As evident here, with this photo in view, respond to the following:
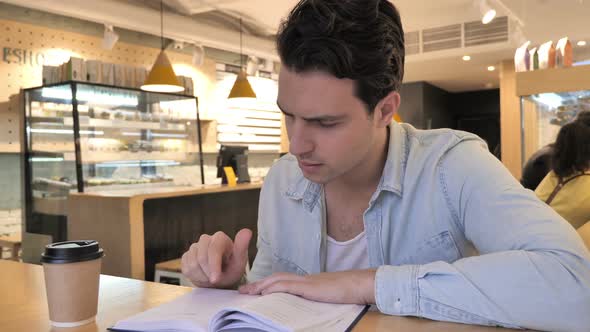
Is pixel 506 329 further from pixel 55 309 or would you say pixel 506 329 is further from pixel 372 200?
pixel 55 309

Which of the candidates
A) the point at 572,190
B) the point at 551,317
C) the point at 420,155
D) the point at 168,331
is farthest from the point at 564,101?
the point at 168,331

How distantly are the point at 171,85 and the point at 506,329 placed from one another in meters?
4.57

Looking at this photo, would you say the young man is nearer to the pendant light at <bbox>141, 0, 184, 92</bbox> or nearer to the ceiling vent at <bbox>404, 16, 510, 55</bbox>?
the pendant light at <bbox>141, 0, 184, 92</bbox>

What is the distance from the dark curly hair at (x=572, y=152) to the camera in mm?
2973

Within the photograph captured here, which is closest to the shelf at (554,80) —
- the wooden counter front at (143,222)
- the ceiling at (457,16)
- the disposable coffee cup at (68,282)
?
the ceiling at (457,16)

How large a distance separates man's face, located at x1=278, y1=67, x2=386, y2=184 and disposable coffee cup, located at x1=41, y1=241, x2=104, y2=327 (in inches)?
19.3

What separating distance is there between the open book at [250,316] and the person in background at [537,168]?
3613 millimetres

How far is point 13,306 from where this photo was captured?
1.01m

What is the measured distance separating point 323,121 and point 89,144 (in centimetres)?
419

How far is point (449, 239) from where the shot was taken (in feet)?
3.98

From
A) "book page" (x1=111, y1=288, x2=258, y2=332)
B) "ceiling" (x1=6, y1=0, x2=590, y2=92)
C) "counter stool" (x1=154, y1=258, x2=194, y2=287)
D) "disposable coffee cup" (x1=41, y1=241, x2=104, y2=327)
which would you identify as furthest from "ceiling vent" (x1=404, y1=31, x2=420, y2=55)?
"disposable coffee cup" (x1=41, y1=241, x2=104, y2=327)

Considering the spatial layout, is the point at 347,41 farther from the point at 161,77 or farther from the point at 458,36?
the point at 458,36

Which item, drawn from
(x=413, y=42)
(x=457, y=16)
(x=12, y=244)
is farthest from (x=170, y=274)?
(x=413, y=42)

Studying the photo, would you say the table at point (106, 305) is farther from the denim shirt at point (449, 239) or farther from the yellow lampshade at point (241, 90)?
the yellow lampshade at point (241, 90)
